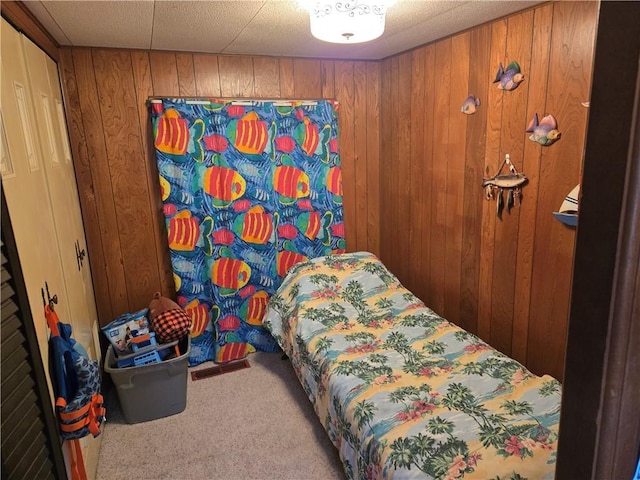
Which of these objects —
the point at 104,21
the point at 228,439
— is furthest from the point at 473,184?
the point at 104,21

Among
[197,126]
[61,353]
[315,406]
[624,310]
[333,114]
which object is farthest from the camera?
[333,114]

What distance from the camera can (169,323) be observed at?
2625 millimetres

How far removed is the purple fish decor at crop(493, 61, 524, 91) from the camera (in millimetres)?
2125

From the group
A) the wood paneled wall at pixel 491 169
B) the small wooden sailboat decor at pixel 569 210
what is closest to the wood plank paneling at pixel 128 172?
the wood paneled wall at pixel 491 169

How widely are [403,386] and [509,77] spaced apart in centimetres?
162

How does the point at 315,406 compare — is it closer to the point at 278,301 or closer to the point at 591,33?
the point at 278,301

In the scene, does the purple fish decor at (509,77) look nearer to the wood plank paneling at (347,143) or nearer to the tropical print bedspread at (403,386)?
the wood plank paneling at (347,143)

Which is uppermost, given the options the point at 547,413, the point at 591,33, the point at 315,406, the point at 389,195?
the point at 591,33

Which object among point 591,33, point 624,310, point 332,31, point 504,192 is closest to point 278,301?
point 504,192

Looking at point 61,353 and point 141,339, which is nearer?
point 61,353

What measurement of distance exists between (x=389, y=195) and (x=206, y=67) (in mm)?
1605

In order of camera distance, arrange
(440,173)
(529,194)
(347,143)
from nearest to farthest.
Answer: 1. (529,194)
2. (440,173)
3. (347,143)

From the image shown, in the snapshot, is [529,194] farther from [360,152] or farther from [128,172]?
[128,172]

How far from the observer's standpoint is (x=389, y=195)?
3336 mm
